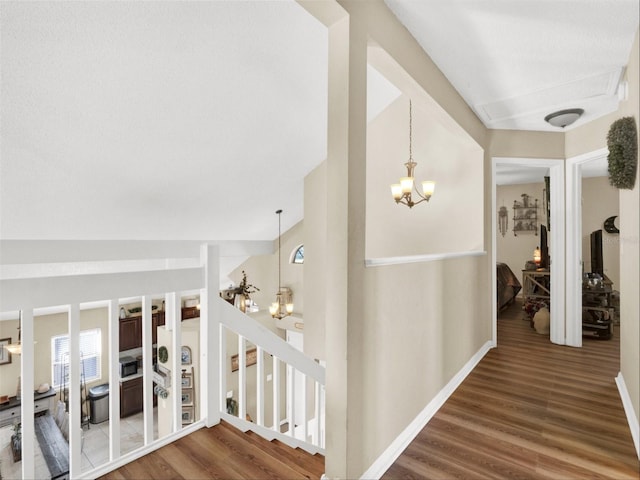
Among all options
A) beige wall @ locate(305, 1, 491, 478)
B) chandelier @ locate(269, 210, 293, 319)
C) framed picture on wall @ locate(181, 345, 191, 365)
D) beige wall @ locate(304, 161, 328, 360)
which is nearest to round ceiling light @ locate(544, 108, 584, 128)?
beige wall @ locate(305, 1, 491, 478)

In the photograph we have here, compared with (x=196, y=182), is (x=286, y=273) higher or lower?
lower

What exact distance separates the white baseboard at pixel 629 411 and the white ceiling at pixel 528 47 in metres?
2.43

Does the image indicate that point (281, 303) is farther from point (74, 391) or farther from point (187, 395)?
point (74, 391)

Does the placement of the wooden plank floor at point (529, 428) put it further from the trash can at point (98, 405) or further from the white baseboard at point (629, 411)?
the trash can at point (98, 405)

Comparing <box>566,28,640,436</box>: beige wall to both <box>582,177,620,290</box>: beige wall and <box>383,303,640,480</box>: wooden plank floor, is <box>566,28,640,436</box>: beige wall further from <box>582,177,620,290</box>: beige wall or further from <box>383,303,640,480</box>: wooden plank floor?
<box>582,177,620,290</box>: beige wall

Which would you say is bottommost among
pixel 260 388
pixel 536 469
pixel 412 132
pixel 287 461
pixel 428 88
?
pixel 536 469

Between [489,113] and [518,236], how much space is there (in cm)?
461

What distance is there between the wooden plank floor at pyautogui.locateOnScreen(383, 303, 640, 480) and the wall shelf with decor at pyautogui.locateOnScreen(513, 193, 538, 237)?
4.07 meters

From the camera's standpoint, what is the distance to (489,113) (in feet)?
11.7

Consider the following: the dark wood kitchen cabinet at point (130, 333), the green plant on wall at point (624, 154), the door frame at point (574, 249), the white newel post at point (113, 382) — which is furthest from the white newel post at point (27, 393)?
the dark wood kitchen cabinet at point (130, 333)

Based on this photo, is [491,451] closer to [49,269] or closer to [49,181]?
[49,181]

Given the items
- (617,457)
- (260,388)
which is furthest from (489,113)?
(260,388)

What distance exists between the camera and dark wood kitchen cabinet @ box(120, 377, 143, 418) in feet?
24.7

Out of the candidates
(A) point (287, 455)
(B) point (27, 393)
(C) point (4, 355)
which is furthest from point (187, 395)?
(B) point (27, 393)
